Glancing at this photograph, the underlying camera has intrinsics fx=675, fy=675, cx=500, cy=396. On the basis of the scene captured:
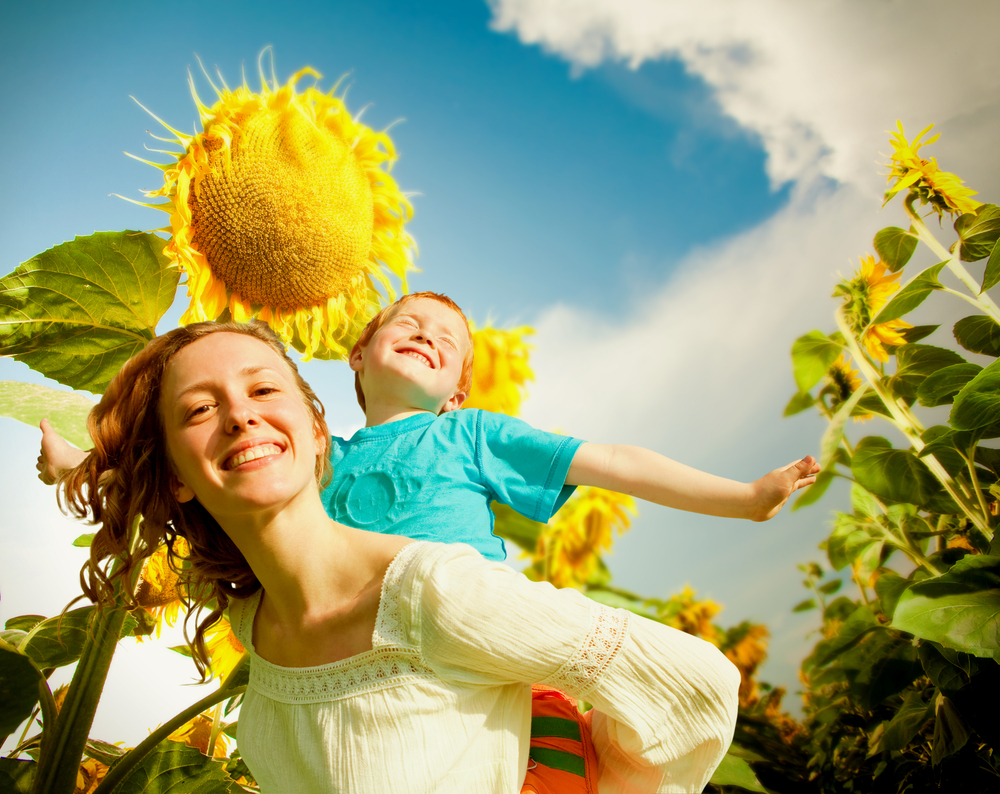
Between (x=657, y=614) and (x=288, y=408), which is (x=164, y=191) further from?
(x=657, y=614)

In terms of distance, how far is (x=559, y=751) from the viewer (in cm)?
67

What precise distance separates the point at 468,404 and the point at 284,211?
0.47 m

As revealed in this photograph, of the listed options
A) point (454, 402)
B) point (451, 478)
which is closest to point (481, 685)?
point (451, 478)

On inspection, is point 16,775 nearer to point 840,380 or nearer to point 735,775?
point 735,775

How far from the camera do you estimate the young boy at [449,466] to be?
698mm

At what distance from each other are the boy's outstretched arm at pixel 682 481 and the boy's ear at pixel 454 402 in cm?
30

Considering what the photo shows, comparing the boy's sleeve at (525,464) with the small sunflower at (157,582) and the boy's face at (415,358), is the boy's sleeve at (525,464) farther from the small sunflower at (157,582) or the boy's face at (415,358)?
the small sunflower at (157,582)

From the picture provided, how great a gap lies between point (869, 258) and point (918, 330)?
6.8 inches

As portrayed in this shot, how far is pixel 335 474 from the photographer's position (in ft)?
2.86

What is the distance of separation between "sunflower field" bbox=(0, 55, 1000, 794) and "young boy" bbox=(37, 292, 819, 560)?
0.16 m

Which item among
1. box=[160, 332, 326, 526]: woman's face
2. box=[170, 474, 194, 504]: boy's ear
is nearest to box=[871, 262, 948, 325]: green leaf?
box=[160, 332, 326, 526]: woman's face

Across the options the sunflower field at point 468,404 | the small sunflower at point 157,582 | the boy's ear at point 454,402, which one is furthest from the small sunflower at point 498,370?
the small sunflower at point 157,582

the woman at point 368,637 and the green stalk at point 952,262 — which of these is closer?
the woman at point 368,637

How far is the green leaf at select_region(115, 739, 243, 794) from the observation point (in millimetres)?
901
